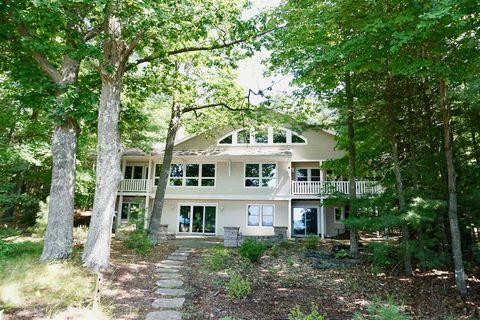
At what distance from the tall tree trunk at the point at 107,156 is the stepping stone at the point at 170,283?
1.38 metres

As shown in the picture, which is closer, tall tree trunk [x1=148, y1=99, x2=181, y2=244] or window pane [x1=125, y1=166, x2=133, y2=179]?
tall tree trunk [x1=148, y1=99, x2=181, y2=244]

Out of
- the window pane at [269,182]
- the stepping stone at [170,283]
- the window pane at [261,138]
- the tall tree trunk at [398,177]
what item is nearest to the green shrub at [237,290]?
the stepping stone at [170,283]

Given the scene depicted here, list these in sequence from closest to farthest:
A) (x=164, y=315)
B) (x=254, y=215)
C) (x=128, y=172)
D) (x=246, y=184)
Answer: (x=164, y=315)
(x=254, y=215)
(x=246, y=184)
(x=128, y=172)

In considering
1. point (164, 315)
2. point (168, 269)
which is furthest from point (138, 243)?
point (164, 315)

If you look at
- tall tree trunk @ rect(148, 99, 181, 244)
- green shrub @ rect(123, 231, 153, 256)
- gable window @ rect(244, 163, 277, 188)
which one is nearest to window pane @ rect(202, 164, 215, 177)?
gable window @ rect(244, 163, 277, 188)

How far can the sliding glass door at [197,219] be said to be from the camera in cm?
1992

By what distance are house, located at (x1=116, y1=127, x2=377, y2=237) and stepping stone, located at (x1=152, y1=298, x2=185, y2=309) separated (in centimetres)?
1291

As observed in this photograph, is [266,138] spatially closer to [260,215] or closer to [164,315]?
[260,215]

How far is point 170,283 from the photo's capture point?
726cm

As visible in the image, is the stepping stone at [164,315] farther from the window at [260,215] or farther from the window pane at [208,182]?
the window pane at [208,182]

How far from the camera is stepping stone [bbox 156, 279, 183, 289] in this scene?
277 inches

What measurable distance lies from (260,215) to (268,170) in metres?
2.73

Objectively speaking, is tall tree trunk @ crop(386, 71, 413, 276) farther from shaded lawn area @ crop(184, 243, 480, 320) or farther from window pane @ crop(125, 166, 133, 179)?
window pane @ crop(125, 166, 133, 179)

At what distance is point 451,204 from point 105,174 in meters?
8.26
